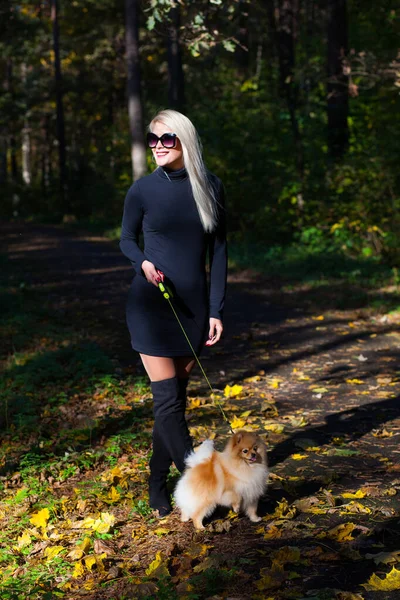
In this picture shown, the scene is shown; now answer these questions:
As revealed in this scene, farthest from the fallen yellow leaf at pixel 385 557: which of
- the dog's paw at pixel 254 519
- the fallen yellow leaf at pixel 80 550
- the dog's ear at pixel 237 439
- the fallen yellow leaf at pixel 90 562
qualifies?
the fallen yellow leaf at pixel 80 550

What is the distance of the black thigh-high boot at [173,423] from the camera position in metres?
4.33

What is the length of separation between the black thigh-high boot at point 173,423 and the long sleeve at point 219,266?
1.64 ft

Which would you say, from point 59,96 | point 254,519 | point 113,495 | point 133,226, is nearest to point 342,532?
point 254,519

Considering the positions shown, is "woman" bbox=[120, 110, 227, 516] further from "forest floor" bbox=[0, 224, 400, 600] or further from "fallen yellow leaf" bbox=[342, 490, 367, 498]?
"fallen yellow leaf" bbox=[342, 490, 367, 498]

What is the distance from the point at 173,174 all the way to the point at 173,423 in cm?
147

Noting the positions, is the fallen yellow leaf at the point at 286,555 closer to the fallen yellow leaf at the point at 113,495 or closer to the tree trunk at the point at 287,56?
the fallen yellow leaf at the point at 113,495

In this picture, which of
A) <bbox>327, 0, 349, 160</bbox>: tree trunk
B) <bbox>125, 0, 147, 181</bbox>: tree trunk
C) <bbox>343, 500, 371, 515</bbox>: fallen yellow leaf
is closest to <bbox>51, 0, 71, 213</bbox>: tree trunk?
<bbox>125, 0, 147, 181</bbox>: tree trunk

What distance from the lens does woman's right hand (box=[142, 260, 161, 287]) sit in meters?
4.08

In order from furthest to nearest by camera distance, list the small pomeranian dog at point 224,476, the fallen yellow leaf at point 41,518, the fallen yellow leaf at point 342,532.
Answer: the fallen yellow leaf at point 41,518 < the small pomeranian dog at point 224,476 < the fallen yellow leaf at point 342,532

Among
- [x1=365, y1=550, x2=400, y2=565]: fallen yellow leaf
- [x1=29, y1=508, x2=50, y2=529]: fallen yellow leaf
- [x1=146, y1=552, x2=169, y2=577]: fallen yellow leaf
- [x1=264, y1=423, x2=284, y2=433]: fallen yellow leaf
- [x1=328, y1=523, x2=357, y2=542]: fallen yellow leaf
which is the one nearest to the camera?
[x1=365, y1=550, x2=400, y2=565]: fallen yellow leaf

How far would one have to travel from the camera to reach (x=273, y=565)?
12.1 ft

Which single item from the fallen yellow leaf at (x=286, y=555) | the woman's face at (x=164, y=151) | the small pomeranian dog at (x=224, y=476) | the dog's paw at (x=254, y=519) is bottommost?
the dog's paw at (x=254, y=519)

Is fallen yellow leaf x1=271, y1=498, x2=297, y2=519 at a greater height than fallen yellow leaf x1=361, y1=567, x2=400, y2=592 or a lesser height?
lesser

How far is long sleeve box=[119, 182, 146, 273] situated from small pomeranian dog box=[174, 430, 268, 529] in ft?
3.76
